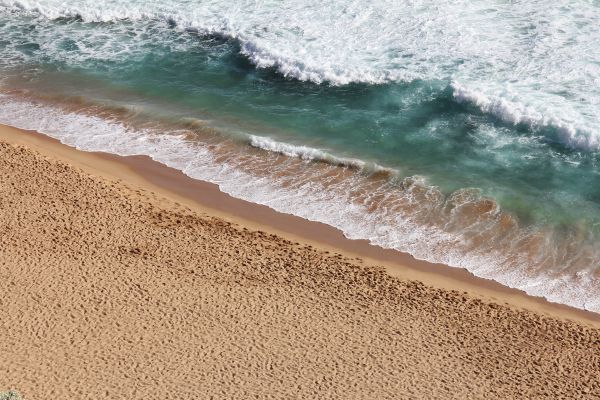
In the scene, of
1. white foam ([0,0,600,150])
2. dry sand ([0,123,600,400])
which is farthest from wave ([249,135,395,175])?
white foam ([0,0,600,150])

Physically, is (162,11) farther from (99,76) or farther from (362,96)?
(362,96)

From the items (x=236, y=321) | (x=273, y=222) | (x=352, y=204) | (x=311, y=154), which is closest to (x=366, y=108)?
(x=311, y=154)

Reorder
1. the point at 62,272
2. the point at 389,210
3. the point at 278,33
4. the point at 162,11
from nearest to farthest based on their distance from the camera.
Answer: the point at 62,272, the point at 389,210, the point at 278,33, the point at 162,11

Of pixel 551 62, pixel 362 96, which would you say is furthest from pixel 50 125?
pixel 551 62

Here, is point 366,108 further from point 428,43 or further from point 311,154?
point 428,43

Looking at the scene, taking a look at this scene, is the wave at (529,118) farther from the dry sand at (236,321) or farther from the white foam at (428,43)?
the dry sand at (236,321)

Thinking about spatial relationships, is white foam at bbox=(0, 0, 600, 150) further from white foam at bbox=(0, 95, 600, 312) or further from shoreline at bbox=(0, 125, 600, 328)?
shoreline at bbox=(0, 125, 600, 328)
